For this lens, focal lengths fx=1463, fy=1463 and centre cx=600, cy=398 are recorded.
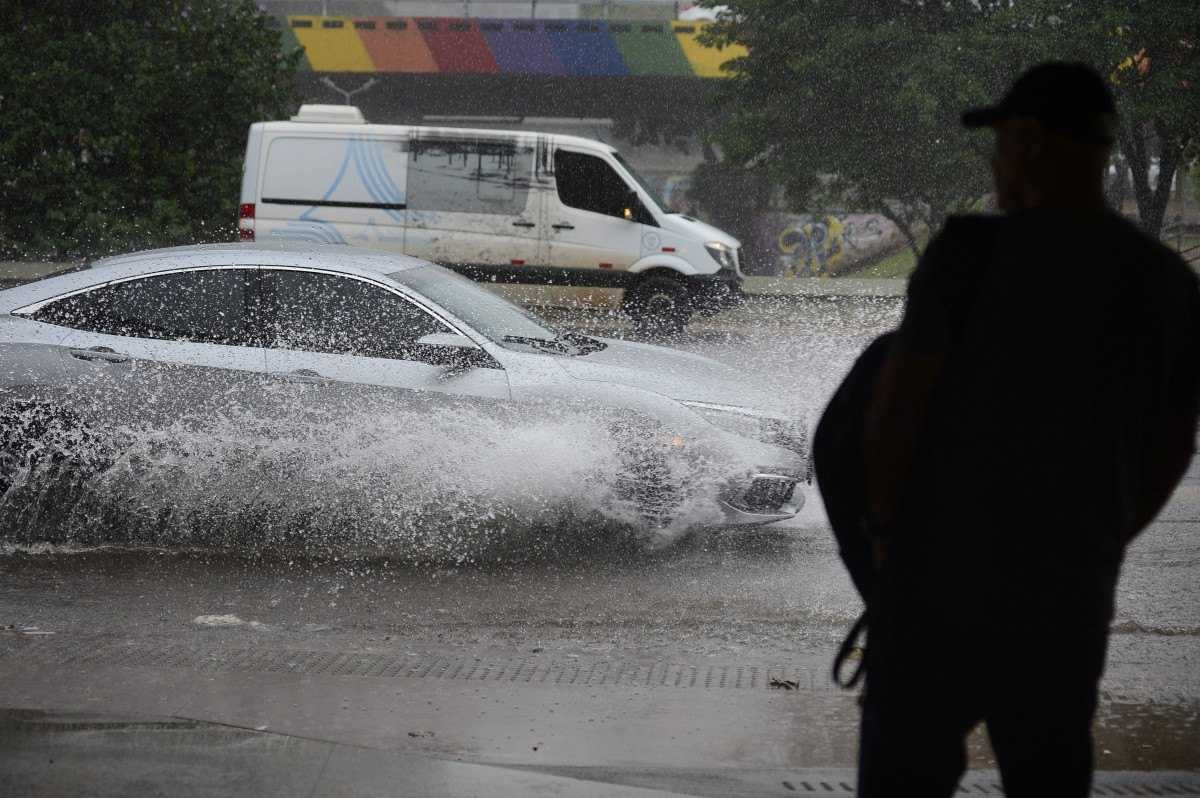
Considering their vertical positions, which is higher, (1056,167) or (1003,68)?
(1003,68)

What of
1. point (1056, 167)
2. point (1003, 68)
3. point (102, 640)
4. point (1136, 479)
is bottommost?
point (102, 640)

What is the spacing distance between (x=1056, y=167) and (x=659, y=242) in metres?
15.0

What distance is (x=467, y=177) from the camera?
17281 mm

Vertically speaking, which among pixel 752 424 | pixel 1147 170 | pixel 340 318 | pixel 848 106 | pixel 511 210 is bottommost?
pixel 752 424

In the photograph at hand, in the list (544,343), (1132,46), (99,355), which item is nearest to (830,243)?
(1132,46)

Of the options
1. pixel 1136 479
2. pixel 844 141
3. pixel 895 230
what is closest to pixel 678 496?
pixel 1136 479

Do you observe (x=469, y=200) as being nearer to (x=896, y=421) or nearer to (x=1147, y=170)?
(x=1147, y=170)

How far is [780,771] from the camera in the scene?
395 centimetres

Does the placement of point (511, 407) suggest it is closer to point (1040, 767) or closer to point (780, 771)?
point (780, 771)

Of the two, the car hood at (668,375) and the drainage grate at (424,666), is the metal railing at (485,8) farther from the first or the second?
the drainage grate at (424,666)

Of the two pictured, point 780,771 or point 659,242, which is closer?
point 780,771

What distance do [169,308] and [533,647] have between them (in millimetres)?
2945

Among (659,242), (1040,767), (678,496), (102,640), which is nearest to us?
(1040,767)

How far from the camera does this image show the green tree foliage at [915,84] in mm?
23797
